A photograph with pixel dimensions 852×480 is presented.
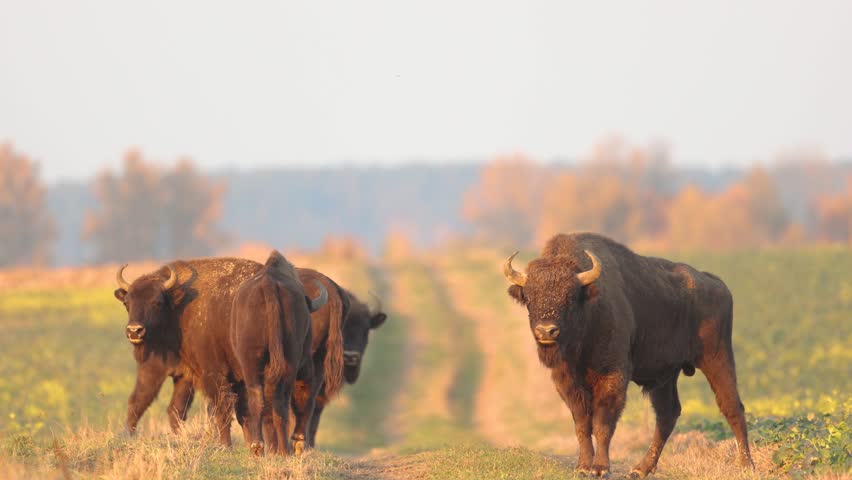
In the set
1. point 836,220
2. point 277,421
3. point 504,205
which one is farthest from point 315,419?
point 504,205

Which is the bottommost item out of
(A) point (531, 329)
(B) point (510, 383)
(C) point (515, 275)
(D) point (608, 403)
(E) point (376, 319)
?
(B) point (510, 383)

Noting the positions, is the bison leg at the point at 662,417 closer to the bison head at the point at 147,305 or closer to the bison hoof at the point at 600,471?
the bison hoof at the point at 600,471

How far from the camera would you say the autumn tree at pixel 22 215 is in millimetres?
110688

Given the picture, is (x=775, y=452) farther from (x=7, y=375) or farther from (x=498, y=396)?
(x=7, y=375)

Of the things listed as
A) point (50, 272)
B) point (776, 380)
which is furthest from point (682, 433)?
point (50, 272)

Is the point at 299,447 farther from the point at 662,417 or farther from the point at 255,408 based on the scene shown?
the point at 662,417

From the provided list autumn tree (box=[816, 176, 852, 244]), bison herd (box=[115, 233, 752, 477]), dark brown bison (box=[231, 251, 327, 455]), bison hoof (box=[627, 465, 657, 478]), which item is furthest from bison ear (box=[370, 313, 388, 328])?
autumn tree (box=[816, 176, 852, 244])

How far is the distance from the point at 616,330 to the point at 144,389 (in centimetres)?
648

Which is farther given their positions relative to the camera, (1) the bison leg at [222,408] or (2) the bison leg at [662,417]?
(1) the bison leg at [222,408]

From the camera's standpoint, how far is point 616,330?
1234cm

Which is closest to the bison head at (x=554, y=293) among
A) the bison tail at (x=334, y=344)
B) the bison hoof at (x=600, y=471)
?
the bison hoof at (x=600, y=471)

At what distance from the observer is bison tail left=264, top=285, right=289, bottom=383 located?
13.1 meters

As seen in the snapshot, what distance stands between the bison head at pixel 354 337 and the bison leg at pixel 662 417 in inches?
215

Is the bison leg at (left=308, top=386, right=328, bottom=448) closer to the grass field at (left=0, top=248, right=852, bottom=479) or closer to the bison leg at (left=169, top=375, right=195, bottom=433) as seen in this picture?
the grass field at (left=0, top=248, right=852, bottom=479)
